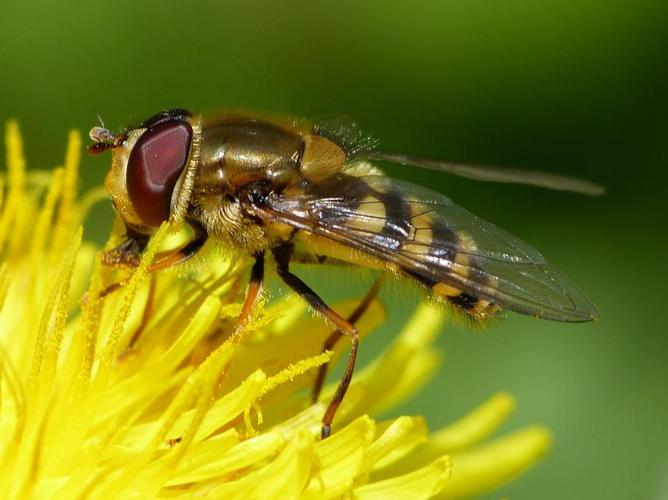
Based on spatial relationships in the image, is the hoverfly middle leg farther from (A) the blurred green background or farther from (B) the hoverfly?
(A) the blurred green background

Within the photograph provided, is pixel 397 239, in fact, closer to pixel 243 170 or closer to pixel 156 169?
pixel 243 170

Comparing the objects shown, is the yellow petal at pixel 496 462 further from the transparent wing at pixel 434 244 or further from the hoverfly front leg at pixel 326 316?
the transparent wing at pixel 434 244

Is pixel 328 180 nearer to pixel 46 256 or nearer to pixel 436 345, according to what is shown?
pixel 46 256

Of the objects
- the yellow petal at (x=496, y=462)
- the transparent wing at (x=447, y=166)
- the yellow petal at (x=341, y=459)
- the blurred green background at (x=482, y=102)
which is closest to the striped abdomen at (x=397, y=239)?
the transparent wing at (x=447, y=166)

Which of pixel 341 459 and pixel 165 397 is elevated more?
pixel 165 397

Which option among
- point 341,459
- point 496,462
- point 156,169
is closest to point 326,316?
point 341,459

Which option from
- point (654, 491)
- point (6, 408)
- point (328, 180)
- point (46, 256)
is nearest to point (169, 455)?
point (6, 408)

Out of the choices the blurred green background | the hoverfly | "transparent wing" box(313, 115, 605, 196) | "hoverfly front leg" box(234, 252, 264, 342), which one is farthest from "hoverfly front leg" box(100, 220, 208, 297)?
the blurred green background
